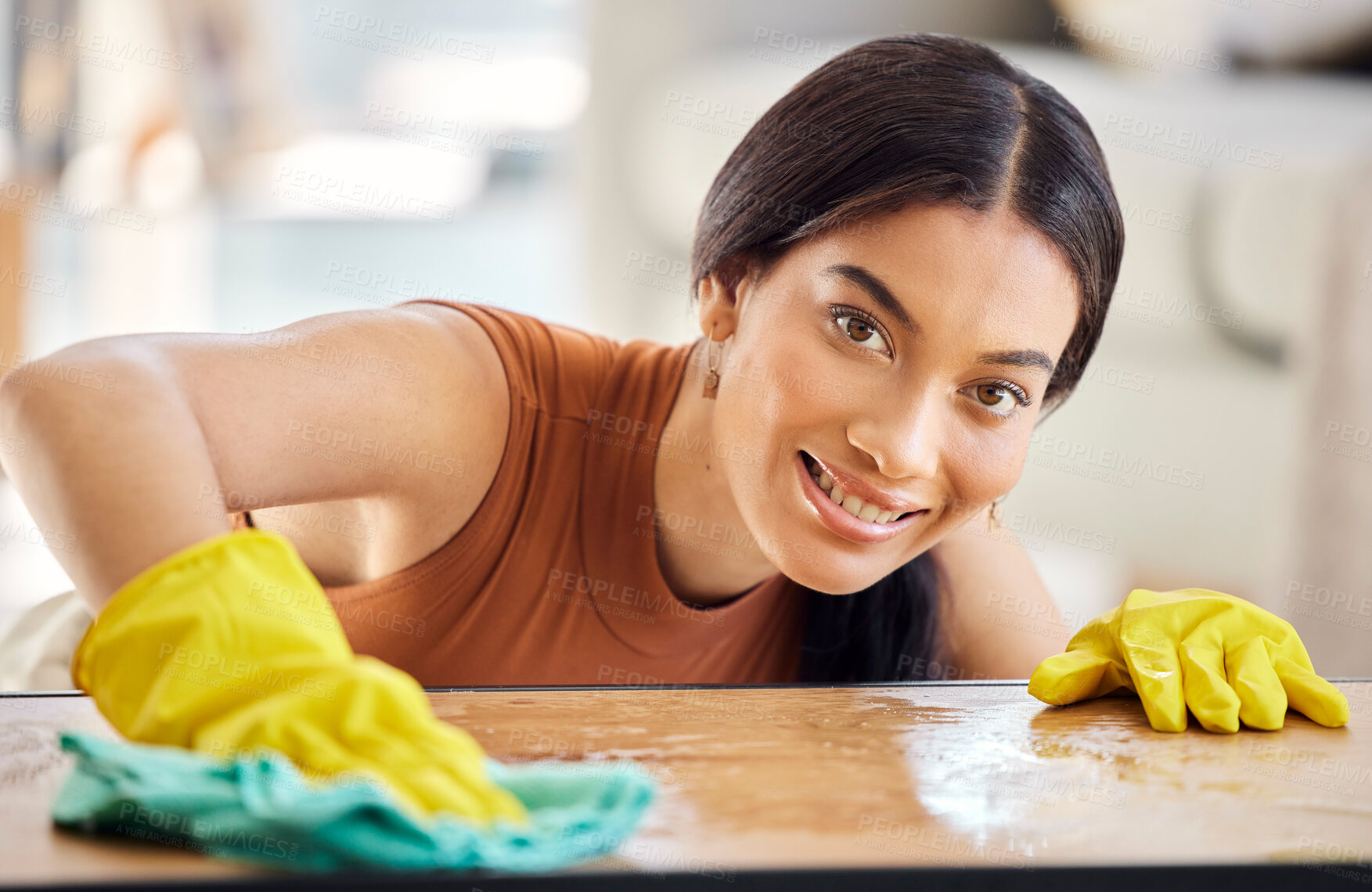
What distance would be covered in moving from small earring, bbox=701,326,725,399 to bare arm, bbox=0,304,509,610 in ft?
0.53

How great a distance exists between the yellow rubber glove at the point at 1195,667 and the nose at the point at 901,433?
148 mm

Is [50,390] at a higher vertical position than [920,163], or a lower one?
lower

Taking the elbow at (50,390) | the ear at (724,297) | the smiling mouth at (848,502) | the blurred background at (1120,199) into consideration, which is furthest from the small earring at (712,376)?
the blurred background at (1120,199)

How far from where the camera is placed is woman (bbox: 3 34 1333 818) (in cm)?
66

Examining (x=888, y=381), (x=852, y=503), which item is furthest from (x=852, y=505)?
(x=888, y=381)

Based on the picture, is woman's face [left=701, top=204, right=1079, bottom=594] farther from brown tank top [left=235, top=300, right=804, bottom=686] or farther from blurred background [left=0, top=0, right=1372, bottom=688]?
blurred background [left=0, top=0, right=1372, bottom=688]

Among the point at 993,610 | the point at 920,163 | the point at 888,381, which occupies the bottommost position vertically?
the point at 993,610

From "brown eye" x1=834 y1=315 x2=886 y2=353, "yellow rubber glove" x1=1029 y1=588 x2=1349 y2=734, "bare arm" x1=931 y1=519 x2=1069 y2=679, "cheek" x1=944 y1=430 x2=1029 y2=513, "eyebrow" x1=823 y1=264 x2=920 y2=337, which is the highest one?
"eyebrow" x1=823 y1=264 x2=920 y2=337

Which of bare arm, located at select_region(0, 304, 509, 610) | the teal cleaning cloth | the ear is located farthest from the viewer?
the ear

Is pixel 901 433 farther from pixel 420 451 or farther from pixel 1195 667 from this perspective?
pixel 420 451

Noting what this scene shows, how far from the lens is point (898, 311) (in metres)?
0.75

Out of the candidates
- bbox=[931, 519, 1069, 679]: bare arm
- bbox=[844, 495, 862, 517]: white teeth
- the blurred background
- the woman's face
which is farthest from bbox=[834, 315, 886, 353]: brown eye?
the blurred background

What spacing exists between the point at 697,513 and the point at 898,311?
0.29 metres

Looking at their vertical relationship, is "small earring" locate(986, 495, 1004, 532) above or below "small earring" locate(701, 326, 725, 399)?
below
